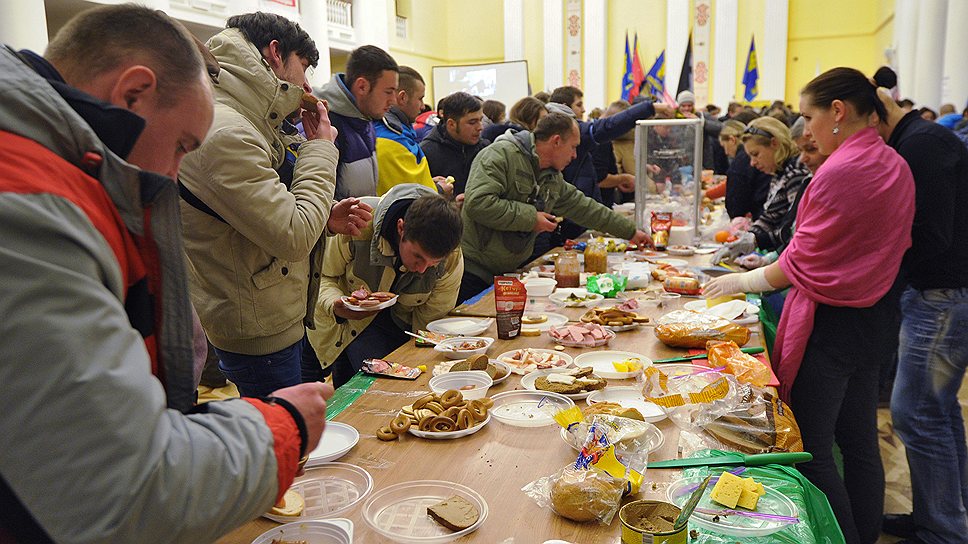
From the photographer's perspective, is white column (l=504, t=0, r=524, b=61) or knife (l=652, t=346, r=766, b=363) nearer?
knife (l=652, t=346, r=766, b=363)

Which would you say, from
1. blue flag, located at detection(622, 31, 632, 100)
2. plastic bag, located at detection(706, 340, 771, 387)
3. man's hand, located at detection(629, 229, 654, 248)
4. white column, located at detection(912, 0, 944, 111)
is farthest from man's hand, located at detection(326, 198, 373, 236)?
blue flag, located at detection(622, 31, 632, 100)

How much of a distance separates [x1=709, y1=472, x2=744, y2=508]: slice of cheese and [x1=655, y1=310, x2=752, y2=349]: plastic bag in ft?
3.31

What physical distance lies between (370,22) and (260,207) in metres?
13.3

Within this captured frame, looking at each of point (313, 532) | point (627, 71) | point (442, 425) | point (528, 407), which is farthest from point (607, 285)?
point (627, 71)

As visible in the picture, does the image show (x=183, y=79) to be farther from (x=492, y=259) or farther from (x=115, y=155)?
(x=492, y=259)

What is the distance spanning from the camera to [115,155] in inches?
34.5

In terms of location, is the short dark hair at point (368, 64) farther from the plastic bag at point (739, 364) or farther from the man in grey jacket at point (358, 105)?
the plastic bag at point (739, 364)

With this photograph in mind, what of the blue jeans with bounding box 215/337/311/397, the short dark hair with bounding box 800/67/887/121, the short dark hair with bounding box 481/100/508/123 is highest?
the short dark hair with bounding box 800/67/887/121

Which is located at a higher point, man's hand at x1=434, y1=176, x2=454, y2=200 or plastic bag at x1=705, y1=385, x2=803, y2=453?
man's hand at x1=434, y1=176, x2=454, y2=200

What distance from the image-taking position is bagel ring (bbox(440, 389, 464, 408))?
5.77 ft

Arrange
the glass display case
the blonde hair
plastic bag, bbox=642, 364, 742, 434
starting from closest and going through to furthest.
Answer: plastic bag, bbox=642, 364, 742, 434 → the blonde hair → the glass display case

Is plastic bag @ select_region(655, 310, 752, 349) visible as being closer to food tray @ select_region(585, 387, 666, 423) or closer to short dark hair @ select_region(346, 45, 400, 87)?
food tray @ select_region(585, 387, 666, 423)

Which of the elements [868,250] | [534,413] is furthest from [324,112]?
[868,250]

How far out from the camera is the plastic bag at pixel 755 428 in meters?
1.59
